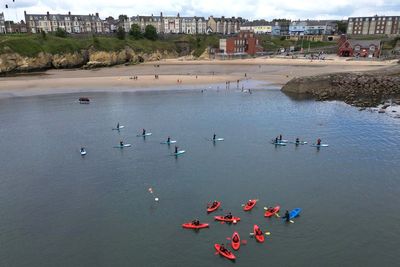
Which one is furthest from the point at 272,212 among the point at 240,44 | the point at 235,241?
the point at 240,44

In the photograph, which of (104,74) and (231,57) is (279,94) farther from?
(231,57)

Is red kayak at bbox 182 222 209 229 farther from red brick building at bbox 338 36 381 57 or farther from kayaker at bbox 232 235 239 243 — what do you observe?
red brick building at bbox 338 36 381 57

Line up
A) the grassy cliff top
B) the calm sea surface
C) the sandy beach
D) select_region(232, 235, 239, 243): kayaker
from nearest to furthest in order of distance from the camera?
the calm sea surface < select_region(232, 235, 239, 243): kayaker < the sandy beach < the grassy cliff top

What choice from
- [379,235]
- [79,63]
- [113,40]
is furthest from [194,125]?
[113,40]

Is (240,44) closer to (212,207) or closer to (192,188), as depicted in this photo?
(192,188)

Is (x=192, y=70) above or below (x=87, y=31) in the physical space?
below

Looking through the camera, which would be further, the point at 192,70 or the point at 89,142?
the point at 192,70

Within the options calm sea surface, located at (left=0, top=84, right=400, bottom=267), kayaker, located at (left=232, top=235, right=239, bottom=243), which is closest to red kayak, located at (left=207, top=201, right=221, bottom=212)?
calm sea surface, located at (left=0, top=84, right=400, bottom=267)
